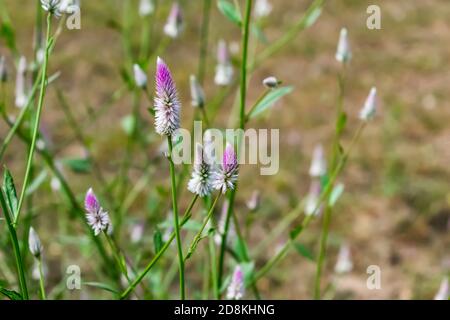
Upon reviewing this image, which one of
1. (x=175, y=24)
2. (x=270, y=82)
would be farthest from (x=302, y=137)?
(x=270, y=82)

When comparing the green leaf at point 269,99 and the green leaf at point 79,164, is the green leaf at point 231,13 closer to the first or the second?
the green leaf at point 269,99

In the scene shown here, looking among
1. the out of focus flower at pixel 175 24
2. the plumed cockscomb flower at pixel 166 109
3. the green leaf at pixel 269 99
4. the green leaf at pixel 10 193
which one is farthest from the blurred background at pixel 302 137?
the plumed cockscomb flower at pixel 166 109

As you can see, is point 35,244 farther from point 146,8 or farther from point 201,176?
point 146,8

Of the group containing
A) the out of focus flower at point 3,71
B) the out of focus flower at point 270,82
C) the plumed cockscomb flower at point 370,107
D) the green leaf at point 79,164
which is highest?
the out of focus flower at point 3,71

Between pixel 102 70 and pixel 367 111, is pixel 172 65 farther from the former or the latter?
pixel 367 111

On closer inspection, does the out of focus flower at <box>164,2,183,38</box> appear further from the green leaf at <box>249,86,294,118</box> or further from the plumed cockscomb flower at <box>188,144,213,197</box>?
the plumed cockscomb flower at <box>188,144,213,197</box>

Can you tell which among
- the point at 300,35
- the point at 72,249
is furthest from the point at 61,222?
the point at 300,35

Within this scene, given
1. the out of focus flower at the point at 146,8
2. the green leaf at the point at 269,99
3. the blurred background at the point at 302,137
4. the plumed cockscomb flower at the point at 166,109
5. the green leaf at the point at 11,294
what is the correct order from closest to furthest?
the plumed cockscomb flower at the point at 166,109
the green leaf at the point at 11,294
the green leaf at the point at 269,99
the out of focus flower at the point at 146,8
the blurred background at the point at 302,137
